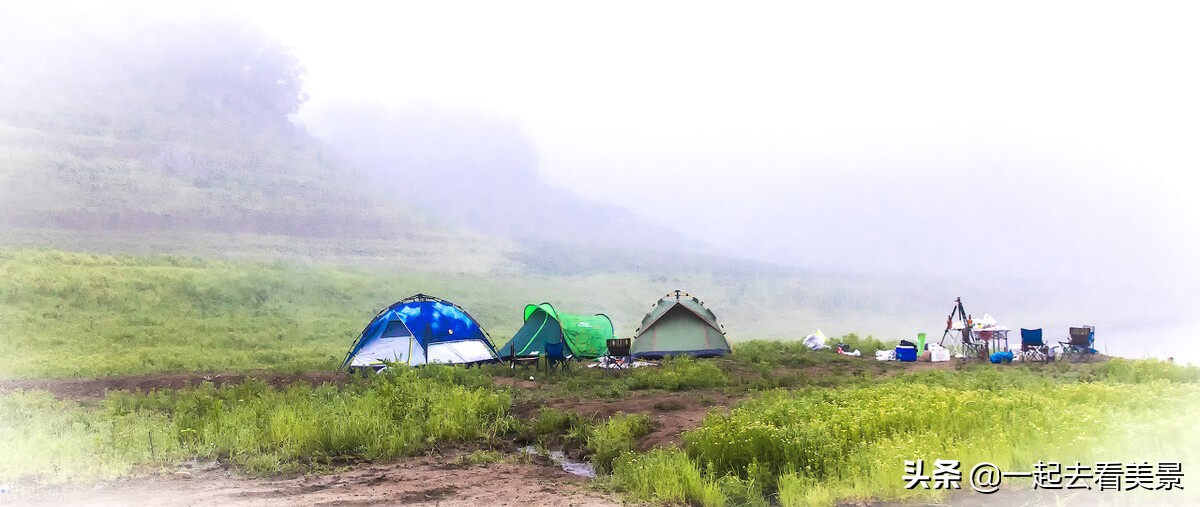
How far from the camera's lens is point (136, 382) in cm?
1689

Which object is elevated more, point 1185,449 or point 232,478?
point 1185,449

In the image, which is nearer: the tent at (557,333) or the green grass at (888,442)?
the green grass at (888,442)

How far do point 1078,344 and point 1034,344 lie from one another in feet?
A: 4.07

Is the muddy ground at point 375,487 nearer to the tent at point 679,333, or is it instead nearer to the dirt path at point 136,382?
the dirt path at point 136,382

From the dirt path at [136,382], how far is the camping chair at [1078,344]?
722 inches

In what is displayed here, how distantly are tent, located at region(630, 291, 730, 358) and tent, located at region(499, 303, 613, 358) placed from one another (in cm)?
120

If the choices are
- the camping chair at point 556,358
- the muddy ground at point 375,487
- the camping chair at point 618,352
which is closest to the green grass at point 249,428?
the muddy ground at point 375,487

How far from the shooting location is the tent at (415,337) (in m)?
19.4

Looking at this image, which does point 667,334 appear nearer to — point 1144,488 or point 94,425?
point 94,425

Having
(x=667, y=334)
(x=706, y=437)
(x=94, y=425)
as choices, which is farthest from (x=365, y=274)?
(x=706, y=437)

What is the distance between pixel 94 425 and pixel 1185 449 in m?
13.4

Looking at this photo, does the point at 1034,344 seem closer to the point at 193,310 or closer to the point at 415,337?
the point at 415,337

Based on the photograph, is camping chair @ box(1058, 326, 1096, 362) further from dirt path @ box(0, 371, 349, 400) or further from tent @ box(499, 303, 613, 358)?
dirt path @ box(0, 371, 349, 400)

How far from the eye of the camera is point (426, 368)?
16984 mm
